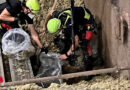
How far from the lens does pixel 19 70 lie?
434 cm

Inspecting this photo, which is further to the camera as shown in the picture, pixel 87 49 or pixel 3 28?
pixel 3 28

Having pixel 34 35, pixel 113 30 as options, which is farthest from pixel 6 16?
pixel 113 30

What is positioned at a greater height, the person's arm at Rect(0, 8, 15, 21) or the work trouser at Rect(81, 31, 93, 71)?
the person's arm at Rect(0, 8, 15, 21)

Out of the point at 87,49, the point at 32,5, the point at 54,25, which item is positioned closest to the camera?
the point at 54,25

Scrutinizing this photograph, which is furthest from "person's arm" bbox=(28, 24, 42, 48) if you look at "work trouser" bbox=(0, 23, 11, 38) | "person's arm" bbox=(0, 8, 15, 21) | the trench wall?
the trench wall

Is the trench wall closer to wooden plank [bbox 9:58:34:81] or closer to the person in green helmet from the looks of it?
the person in green helmet

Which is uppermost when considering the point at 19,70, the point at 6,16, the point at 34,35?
the point at 6,16

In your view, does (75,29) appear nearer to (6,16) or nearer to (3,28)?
(6,16)

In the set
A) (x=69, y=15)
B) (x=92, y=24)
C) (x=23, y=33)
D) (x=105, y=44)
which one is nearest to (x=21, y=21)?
(x=23, y=33)

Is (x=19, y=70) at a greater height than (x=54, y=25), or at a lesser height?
lesser

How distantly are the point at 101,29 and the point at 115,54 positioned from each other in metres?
0.92

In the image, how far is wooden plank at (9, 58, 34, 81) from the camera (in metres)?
4.33

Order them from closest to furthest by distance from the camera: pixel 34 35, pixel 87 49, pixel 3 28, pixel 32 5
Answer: pixel 32 5
pixel 87 49
pixel 3 28
pixel 34 35

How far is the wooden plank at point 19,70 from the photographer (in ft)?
14.2
